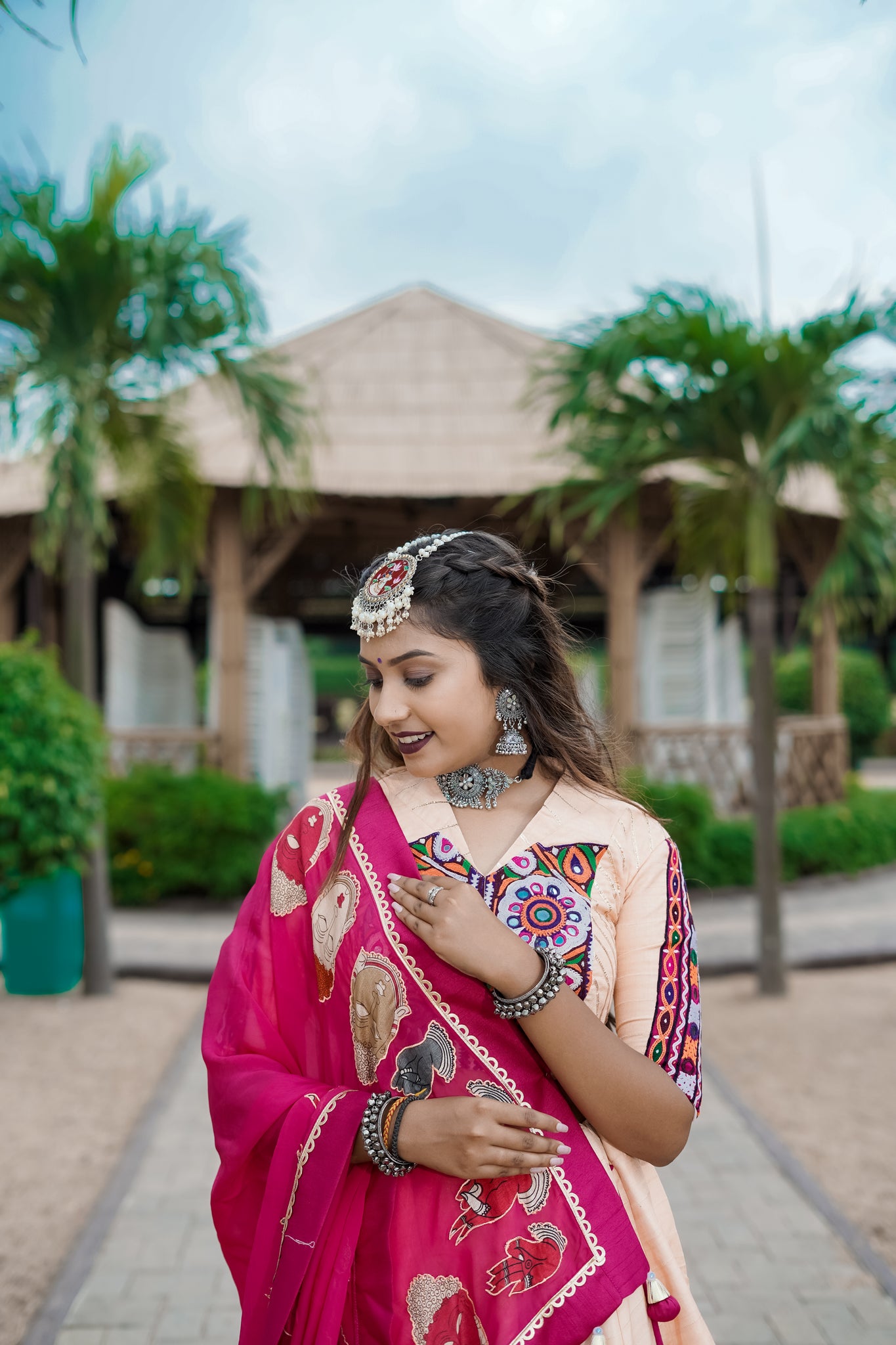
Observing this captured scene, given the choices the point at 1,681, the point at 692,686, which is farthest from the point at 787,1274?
the point at 692,686

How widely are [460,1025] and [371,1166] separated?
0.25m

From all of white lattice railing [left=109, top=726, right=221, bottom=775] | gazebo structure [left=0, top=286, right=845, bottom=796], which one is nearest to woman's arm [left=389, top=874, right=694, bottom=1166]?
gazebo structure [left=0, top=286, right=845, bottom=796]

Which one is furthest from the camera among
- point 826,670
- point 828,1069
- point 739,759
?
point 826,670

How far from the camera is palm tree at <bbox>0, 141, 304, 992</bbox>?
19.0 ft

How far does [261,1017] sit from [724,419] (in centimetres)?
519

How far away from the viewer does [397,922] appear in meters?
1.48

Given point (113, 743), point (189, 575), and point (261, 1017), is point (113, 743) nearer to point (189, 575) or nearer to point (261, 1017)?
point (189, 575)

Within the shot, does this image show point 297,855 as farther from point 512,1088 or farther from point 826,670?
point 826,670

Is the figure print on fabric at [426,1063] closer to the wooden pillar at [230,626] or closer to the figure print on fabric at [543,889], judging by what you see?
the figure print on fabric at [543,889]

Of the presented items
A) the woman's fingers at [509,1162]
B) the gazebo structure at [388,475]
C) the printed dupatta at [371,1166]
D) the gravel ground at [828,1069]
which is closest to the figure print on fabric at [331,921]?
the printed dupatta at [371,1166]

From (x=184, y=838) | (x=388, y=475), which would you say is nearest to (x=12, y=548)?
(x=184, y=838)

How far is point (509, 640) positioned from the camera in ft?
5.18

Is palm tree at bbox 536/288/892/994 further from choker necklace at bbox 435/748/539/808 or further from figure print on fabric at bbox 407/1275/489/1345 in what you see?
figure print on fabric at bbox 407/1275/489/1345

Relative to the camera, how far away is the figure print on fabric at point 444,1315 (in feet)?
4.54
